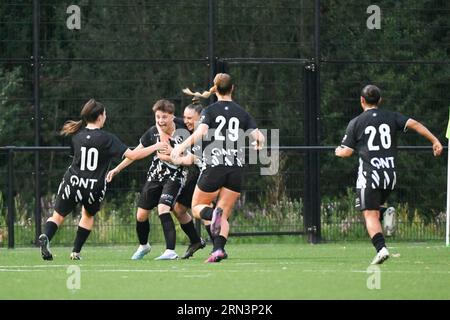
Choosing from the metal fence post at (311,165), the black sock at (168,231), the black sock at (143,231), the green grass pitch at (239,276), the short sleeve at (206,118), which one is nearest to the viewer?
the green grass pitch at (239,276)

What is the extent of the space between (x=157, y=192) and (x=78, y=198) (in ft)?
3.63

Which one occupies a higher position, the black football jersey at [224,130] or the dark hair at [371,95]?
the dark hair at [371,95]

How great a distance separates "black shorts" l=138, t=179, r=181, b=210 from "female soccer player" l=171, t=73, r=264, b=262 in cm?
91

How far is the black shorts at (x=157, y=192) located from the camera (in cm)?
1531

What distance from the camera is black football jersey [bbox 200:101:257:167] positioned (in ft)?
46.3

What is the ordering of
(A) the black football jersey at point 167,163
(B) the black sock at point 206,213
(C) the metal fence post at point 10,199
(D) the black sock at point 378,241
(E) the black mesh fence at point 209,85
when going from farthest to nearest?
(E) the black mesh fence at point 209,85, (C) the metal fence post at point 10,199, (A) the black football jersey at point 167,163, (B) the black sock at point 206,213, (D) the black sock at point 378,241

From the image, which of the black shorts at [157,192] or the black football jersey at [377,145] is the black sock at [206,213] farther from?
the black football jersey at [377,145]

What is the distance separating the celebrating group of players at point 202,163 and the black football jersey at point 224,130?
11 millimetres

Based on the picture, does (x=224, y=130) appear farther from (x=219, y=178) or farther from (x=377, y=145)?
(x=377, y=145)

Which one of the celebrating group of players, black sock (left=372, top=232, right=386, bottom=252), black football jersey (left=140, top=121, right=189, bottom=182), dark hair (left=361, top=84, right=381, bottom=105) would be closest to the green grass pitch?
black sock (left=372, top=232, right=386, bottom=252)

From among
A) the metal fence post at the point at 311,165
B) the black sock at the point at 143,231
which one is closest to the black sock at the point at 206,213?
the black sock at the point at 143,231

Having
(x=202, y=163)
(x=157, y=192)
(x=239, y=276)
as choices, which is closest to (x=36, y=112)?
(x=157, y=192)

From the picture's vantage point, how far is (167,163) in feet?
50.6

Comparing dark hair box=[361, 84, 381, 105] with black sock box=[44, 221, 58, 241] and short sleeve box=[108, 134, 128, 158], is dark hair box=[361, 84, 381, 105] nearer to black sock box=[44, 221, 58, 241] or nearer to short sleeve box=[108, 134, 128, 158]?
short sleeve box=[108, 134, 128, 158]
